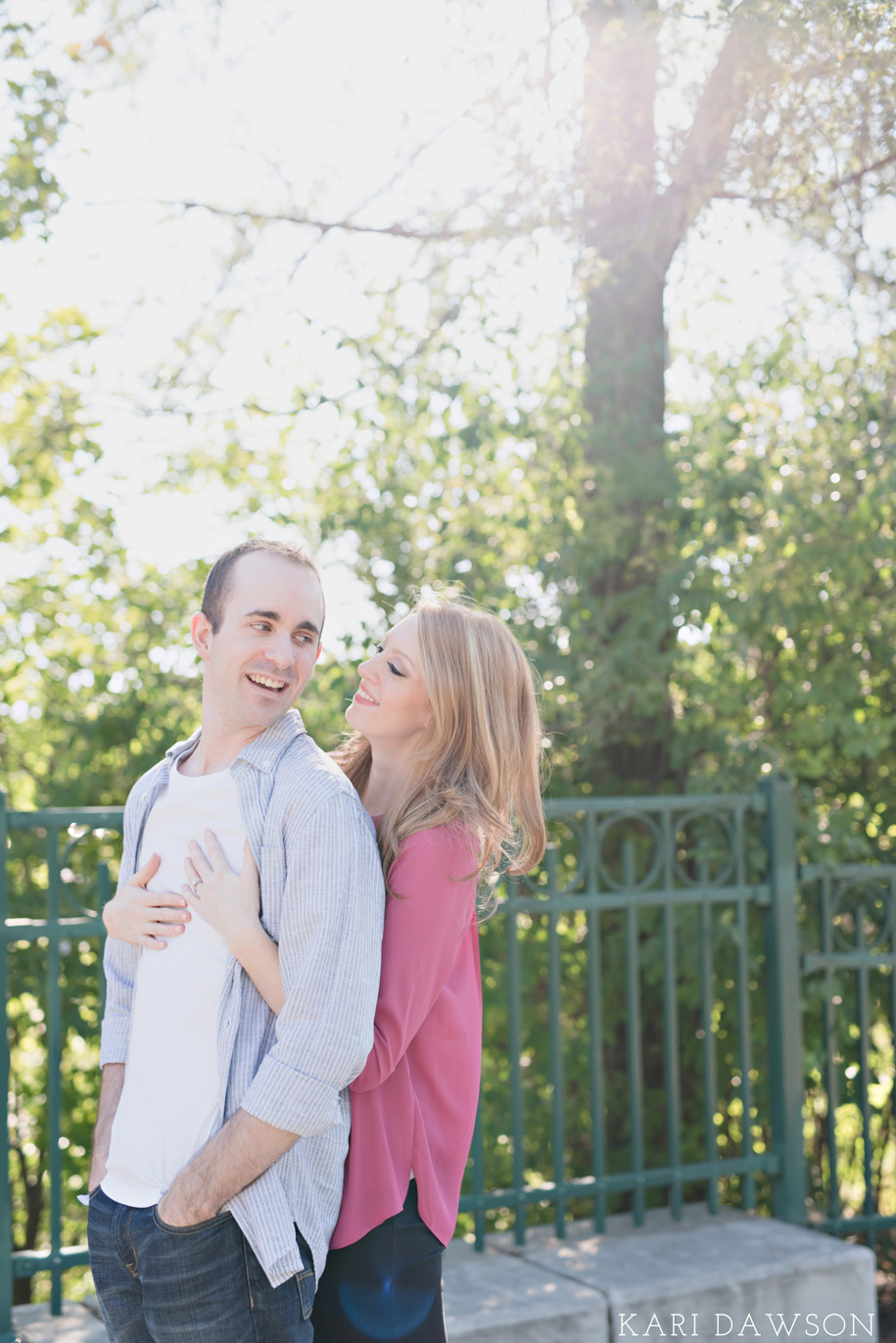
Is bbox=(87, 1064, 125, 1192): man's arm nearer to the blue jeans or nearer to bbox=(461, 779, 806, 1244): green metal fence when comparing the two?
the blue jeans

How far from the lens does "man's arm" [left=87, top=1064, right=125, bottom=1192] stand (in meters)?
1.92

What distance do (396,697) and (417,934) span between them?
0.44 meters

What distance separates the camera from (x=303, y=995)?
1.66m

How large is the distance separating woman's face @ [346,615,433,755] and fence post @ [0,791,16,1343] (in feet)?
4.48

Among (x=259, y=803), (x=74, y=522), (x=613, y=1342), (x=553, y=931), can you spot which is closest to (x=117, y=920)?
(x=259, y=803)

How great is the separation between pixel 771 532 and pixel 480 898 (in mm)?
2464

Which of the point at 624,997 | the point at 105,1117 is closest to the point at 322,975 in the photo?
the point at 105,1117

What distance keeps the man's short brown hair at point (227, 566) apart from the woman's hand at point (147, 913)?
420 mm

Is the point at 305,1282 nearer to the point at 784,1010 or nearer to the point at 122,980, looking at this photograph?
the point at 122,980

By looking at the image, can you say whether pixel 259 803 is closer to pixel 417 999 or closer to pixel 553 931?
pixel 417 999

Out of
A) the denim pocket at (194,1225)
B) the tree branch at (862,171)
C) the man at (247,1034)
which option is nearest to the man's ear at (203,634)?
the man at (247,1034)

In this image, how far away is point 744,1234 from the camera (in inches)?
146

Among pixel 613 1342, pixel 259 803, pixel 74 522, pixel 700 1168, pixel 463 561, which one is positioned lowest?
pixel 613 1342

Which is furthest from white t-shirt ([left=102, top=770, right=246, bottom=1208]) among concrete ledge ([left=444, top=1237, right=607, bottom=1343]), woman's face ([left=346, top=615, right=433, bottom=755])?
concrete ledge ([left=444, top=1237, right=607, bottom=1343])
